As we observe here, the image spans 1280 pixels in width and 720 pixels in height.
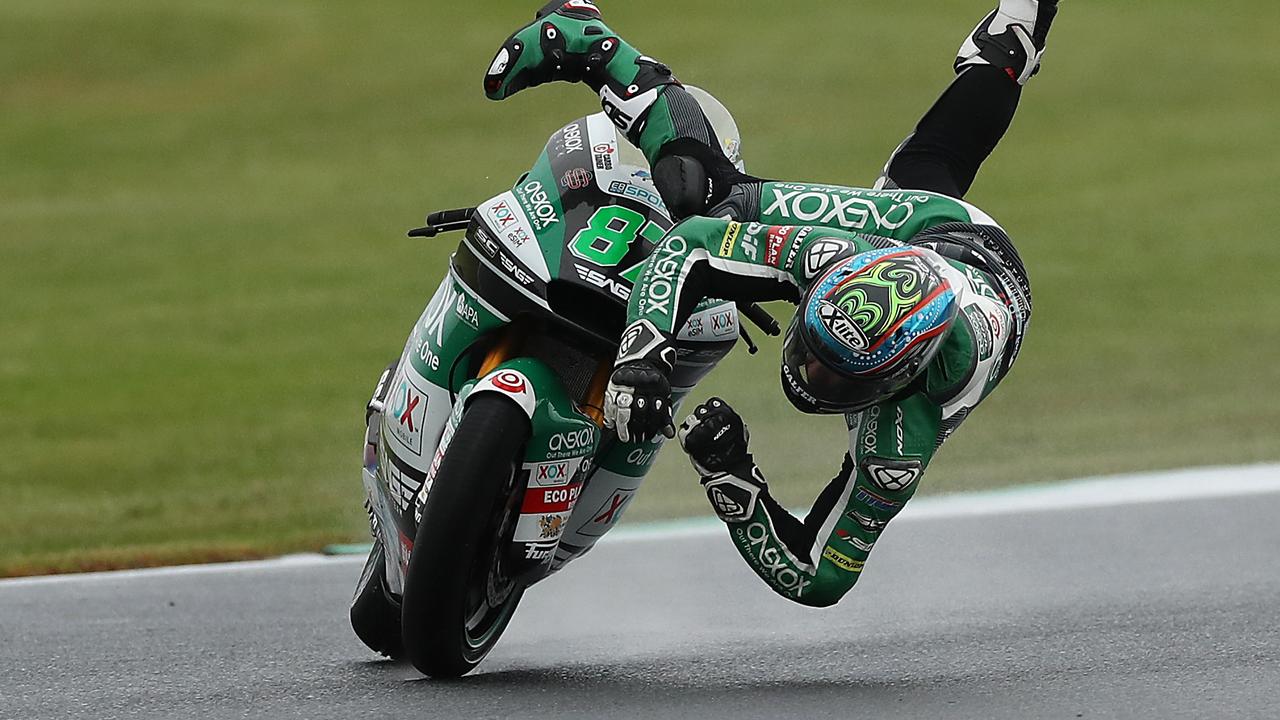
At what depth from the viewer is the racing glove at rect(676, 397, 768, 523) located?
161 inches

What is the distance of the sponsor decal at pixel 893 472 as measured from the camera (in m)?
3.97

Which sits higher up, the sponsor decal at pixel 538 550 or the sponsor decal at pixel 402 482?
the sponsor decal at pixel 402 482

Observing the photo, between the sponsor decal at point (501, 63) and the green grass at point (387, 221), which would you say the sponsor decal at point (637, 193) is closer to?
the sponsor decal at point (501, 63)

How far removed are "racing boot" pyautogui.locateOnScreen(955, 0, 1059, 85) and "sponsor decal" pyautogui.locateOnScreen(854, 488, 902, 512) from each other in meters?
1.53

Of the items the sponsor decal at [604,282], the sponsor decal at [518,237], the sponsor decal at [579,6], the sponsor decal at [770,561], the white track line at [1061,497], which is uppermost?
the sponsor decal at [579,6]

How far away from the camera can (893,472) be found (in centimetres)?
398

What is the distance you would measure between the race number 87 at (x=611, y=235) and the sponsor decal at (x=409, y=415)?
568 mm

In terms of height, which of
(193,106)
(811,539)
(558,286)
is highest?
(558,286)

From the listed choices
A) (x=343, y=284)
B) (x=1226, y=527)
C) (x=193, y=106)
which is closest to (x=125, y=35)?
(x=193, y=106)

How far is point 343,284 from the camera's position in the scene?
1532 centimetres

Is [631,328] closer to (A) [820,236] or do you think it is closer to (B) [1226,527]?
(A) [820,236]

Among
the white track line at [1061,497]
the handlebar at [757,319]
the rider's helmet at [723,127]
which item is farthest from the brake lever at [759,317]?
the white track line at [1061,497]

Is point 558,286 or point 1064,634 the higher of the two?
point 558,286

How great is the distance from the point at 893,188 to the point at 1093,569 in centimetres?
177
